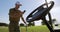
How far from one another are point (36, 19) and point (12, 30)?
310 cm

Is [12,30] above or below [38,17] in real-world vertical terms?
below

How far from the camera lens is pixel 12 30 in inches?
303

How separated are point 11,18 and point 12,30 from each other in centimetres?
39

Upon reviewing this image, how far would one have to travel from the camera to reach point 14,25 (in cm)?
775

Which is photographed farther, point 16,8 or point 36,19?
point 16,8

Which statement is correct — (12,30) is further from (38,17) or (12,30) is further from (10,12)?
(38,17)

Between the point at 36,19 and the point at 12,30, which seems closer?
the point at 36,19

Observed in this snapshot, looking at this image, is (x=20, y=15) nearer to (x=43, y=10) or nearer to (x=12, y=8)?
(x=12, y=8)

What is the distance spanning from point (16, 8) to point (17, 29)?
0.71m

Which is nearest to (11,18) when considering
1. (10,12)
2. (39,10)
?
(10,12)

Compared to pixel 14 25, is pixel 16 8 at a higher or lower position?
higher

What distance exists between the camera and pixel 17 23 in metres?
7.75

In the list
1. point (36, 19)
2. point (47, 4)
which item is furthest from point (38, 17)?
point (47, 4)

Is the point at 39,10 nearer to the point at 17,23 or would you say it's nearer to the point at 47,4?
the point at 47,4
